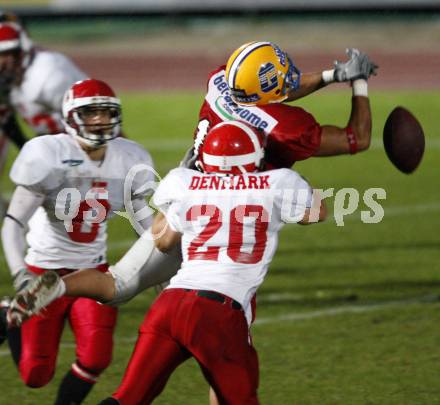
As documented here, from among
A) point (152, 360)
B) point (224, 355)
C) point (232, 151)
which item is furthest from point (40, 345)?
point (232, 151)

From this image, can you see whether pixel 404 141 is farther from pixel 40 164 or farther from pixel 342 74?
pixel 40 164

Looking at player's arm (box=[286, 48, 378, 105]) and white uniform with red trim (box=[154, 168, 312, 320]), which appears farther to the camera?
player's arm (box=[286, 48, 378, 105])

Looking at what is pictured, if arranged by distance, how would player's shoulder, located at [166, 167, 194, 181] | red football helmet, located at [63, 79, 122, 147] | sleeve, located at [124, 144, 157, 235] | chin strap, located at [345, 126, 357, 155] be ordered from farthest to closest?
sleeve, located at [124, 144, 157, 235], red football helmet, located at [63, 79, 122, 147], chin strap, located at [345, 126, 357, 155], player's shoulder, located at [166, 167, 194, 181]

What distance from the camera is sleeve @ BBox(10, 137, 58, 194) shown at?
5.70 meters

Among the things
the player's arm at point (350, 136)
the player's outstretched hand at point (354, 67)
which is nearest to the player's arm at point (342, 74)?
the player's outstretched hand at point (354, 67)

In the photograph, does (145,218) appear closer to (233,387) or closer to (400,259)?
(233,387)

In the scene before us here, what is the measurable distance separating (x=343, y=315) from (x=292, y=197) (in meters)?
3.28

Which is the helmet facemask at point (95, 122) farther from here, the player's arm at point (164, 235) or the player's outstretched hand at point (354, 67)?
the player's outstretched hand at point (354, 67)

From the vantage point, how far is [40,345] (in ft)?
18.8

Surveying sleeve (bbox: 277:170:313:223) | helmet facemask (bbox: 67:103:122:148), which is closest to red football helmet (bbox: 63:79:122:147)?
helmet facemask (bbox: 67:103:122:148)

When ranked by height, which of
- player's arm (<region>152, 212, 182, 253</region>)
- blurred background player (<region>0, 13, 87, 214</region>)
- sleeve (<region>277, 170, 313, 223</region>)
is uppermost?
blurred background player (<region>0, 13, 87, 214</region>)

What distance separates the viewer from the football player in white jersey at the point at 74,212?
5680mm

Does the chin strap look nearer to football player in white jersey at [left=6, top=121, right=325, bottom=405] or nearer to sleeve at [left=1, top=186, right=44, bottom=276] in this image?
football player in white jersey at [left=6, top=121, right=325, bottom=405]

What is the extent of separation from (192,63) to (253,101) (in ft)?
70.8
